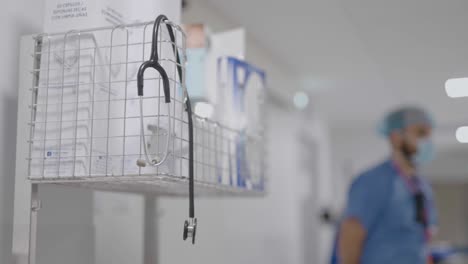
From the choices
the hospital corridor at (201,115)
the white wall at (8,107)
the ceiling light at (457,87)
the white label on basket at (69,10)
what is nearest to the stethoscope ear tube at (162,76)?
the hospital corridor at (201,115)

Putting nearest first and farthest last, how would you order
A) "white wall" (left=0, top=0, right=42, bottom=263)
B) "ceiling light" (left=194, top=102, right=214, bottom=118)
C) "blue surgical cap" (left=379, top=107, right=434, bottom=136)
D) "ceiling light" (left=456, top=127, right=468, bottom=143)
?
"white wall" (left=0, top=0, right=42, bottom=263) < "ceiling light" (left=194, top=102, right=214, bottom=118) < "ceiling light" (left=456, top=127, right=468, bottom=143) < "blue surgical cap" (left=379, top=107, right=434, bottom=136)

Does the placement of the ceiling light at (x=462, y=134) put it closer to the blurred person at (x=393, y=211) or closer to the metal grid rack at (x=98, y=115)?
the blurred person at (x=393, y=211)

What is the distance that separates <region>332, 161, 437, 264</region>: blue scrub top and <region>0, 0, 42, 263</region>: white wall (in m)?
1.06

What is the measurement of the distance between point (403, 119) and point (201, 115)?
868 millimetres

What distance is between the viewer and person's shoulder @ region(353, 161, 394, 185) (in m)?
1.61

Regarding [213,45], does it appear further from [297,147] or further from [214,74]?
[297,147]

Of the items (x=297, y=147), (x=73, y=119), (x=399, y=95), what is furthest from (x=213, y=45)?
(x=297, y=147)

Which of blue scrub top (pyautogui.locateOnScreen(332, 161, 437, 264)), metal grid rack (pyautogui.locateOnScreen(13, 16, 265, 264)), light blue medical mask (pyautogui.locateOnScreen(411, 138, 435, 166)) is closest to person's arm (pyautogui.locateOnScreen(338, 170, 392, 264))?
blue scrub top (pyautogui.locateOnScreen(332, 161, 437, 264))

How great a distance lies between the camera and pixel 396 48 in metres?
1.09

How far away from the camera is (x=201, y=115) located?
946 mm

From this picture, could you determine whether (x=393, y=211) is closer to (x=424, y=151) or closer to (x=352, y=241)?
(x=352, y=241)

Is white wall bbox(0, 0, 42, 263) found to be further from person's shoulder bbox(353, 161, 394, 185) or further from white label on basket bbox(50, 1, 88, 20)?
person's shoulder bbox(353, 161, 394, 185)

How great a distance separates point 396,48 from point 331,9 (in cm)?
15

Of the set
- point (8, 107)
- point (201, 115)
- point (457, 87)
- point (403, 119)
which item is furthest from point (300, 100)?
point (8, 107)
